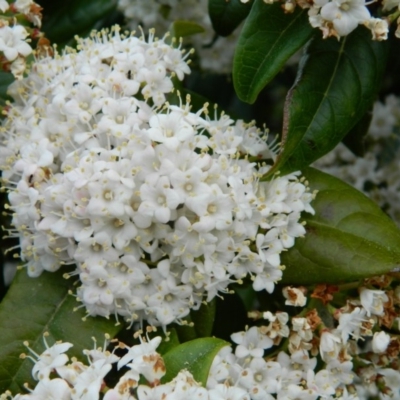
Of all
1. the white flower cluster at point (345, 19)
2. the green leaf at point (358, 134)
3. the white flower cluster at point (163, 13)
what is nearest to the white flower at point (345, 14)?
the white flower cluster at point (345, 19)

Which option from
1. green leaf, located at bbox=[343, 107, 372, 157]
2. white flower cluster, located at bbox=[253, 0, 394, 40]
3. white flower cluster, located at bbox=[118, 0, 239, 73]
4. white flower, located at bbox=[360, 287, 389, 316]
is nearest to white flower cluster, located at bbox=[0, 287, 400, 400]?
white flower, located at bbox=[360, 287, 389, 316]

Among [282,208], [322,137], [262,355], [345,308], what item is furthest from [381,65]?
[262,355]

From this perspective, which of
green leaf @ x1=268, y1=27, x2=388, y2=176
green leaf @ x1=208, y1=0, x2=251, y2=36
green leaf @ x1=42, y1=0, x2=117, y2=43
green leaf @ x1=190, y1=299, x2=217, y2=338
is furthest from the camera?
green leaf @ x1=42, y1=0, x2=117, y2=43

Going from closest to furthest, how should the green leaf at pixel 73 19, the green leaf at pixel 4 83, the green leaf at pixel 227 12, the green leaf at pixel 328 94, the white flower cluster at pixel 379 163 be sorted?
1. the green leaf at pixel 328 94
2. the green leaf at pixel 227 12
3. the green leaf at pixel 4 83
4. the green leaf at pixel 73 19
5. the white flower cluster at pixel 379 163

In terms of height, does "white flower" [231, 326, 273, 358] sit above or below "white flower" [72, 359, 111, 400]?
below

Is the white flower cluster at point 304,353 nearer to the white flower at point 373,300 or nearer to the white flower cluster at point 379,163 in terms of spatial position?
the white flower at point 373,300

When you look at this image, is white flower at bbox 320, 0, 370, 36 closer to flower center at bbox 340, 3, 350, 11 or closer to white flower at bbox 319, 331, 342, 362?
flower center at bbox 340, 3, 350, 11

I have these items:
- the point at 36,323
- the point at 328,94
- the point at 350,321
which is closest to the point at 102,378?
the point at 36,323
